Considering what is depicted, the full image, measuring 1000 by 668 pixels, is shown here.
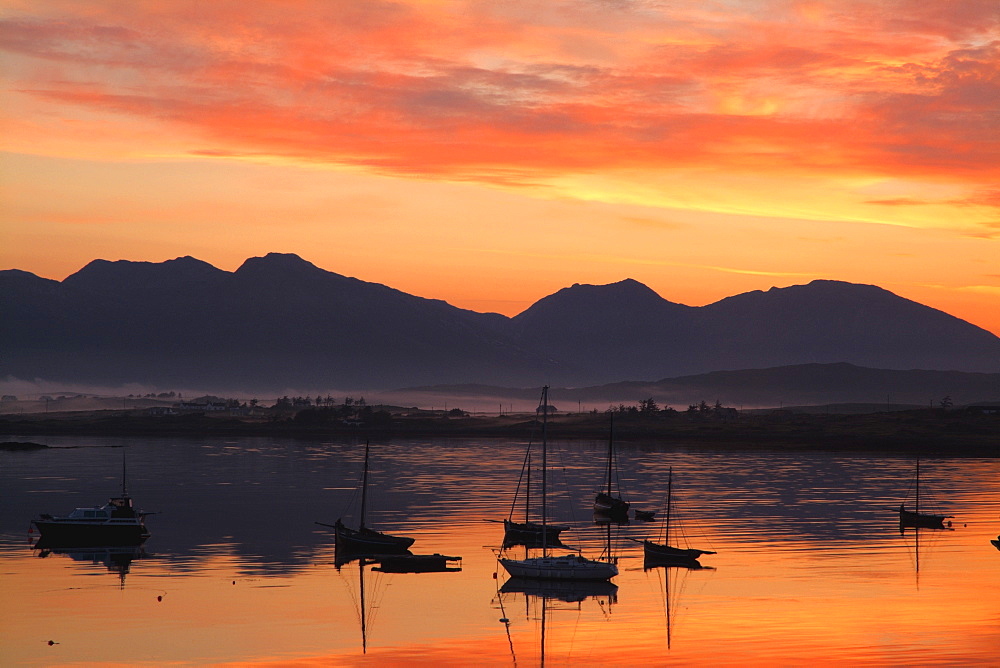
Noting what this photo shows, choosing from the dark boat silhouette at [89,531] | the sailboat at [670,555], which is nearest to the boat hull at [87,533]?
the dark boat silhouette at [89,531]

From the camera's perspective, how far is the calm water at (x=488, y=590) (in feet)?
160

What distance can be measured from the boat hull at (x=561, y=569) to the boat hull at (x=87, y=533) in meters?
28.9

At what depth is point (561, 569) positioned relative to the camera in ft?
216

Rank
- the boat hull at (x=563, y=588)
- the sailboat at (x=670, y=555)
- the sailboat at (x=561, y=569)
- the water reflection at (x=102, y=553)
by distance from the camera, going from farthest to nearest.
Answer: the water reflection at (x=102, y=553) → the sailboat at (x=670, y=555) → the sailboat at (x=561, y=569) → the boat hull at (x=563, y=588)

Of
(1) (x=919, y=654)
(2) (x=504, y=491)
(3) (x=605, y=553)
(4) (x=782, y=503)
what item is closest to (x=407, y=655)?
(1) (x=919, y=654)

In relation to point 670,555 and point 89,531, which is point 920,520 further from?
point 89,531

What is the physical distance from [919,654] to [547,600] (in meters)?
20.2

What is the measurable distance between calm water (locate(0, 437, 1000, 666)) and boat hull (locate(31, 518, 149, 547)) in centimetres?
225

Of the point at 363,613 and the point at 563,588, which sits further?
the point at 563,588

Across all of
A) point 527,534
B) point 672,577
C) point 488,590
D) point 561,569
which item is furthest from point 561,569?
point 527,534

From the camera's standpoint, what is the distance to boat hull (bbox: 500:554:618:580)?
65250 millimetres

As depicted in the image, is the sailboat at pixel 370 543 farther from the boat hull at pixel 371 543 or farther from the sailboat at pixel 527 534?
the sailboat at pixel 527 534

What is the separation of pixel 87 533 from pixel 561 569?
116 feet

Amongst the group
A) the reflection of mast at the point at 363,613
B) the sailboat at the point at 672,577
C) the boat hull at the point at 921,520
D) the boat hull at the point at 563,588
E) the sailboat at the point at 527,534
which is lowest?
the reflection of mast at the point at 363,613
